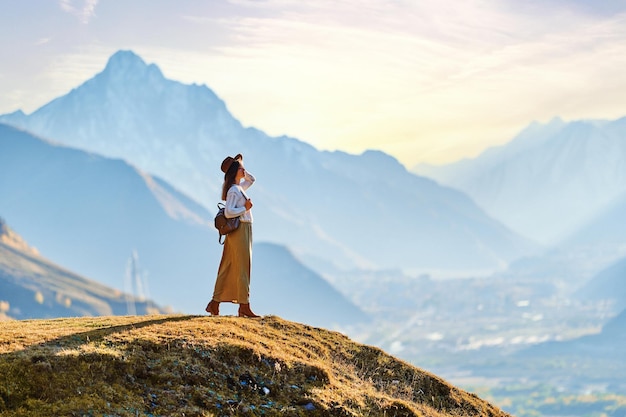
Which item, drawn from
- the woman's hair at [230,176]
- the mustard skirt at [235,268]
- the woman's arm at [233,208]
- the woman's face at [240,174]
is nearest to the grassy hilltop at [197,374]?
the mustard skirt at [235,268]

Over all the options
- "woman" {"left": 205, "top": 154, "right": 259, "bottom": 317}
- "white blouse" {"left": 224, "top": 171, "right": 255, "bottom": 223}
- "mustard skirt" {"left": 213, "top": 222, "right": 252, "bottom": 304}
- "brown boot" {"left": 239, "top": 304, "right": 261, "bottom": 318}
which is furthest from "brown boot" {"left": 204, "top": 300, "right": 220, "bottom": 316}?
"white blouse" {"left": 224, "top": 171, "right": 255, "bottom": 223}

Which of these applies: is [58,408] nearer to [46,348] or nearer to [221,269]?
[46,348]

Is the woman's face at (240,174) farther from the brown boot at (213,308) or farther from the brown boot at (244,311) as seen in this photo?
the brown boot at (244,311)

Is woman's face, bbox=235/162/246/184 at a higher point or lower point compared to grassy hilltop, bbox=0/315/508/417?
higher

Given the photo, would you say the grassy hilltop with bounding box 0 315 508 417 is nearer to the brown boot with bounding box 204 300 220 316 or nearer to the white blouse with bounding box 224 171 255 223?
the brown boot with bounding box 204 300 220 316

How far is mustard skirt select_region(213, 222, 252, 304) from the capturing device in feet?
83.0

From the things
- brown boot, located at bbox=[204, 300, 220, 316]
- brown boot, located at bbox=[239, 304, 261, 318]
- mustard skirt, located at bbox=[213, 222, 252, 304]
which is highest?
mustard skirt, located at bbox=[213, 222, 252, 304]

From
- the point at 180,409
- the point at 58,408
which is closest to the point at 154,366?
the point at 180,409

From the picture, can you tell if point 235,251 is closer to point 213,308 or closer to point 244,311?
point 213,308

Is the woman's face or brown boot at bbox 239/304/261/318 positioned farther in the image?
brown boot at bbox 239/304/261/318

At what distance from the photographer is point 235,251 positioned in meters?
25.3

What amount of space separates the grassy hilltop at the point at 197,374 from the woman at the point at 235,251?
1000 millimetres

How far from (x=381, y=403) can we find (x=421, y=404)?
2823 millimetres

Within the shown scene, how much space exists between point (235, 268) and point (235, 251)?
19.8 inches
